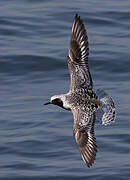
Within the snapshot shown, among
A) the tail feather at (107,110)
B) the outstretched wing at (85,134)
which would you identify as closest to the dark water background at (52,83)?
the tail feather at (107,110)

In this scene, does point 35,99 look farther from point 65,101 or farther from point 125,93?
point 65,101

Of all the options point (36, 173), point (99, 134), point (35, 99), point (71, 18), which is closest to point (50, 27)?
point (71, 18)

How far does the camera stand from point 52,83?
1254cm

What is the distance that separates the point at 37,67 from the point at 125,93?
5.96 feet

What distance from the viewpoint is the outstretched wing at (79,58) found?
9.65 meters

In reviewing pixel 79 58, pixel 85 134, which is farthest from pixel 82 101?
pixel 79 58

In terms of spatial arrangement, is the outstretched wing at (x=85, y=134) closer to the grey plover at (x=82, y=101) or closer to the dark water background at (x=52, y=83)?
the grey plover at (x=82, y=101)

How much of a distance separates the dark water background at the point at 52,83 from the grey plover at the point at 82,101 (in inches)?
50.6

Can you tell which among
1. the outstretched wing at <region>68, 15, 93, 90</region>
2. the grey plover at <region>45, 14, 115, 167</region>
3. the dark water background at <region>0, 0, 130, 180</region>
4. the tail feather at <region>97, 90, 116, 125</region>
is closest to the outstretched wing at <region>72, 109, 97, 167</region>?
the grey plover at <region>45, 14, 115, 167</region>

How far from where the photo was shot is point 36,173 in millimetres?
10367

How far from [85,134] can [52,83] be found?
3.68m

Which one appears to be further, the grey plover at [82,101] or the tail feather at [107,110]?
the tail feather at [107,110]

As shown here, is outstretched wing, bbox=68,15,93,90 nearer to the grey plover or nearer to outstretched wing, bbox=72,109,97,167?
the grey plover

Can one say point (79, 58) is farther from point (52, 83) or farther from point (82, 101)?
point (52, 83)
